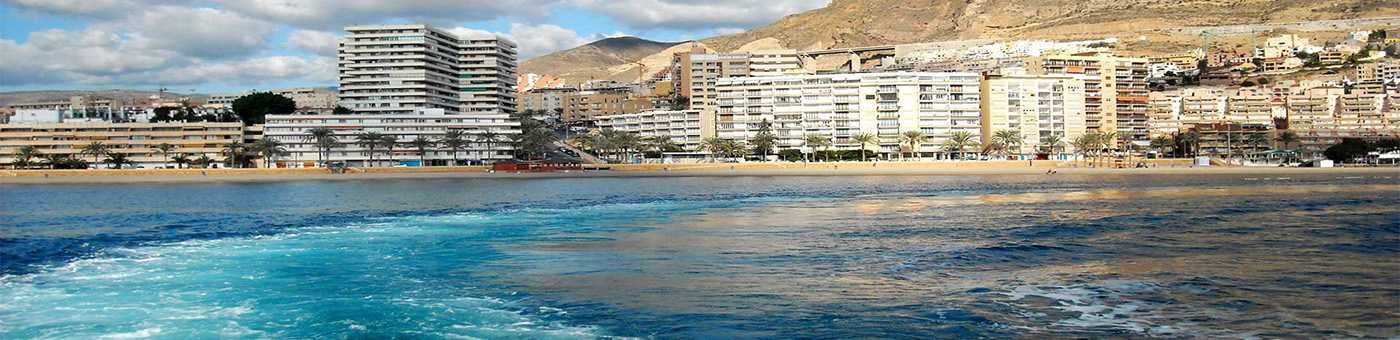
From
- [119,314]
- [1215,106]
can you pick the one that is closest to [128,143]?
[119,314]

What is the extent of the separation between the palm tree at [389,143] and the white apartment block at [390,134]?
0.59 feet

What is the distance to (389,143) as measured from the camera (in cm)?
10100

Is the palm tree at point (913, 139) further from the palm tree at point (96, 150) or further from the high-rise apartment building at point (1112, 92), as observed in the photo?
the palm tree at point (96, 150)

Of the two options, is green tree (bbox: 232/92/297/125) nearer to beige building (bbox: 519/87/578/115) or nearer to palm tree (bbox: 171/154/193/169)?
palm tree (bbox: 171/154/193/169)

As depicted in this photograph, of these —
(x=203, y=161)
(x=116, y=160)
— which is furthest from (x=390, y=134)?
(x=116, y=160)

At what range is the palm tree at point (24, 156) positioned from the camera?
97.2 metres

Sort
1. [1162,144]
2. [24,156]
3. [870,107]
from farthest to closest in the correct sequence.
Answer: [1162,144] → [870,107] → [24,156]

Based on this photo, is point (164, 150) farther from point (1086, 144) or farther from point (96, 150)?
point (1086, 144)

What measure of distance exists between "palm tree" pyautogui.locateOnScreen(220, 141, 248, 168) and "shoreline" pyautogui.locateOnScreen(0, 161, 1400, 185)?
312 inches

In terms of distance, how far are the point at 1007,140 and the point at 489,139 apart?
156 feet

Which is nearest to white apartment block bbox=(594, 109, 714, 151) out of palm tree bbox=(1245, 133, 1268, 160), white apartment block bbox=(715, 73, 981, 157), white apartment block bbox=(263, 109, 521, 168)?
white apartment block bbox=(715, 73, 981, 157)

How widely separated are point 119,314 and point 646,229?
47.5ft

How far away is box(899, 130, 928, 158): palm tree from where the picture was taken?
10425cm

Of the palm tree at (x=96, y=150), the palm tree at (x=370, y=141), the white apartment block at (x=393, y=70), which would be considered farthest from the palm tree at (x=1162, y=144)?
the palm tree at (x=96, y=150)
